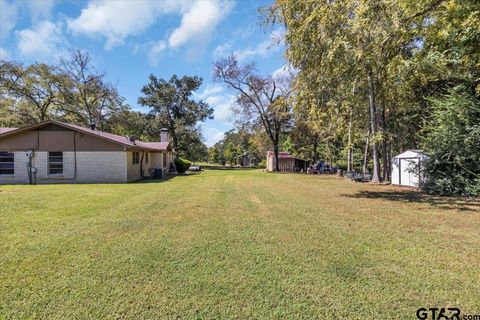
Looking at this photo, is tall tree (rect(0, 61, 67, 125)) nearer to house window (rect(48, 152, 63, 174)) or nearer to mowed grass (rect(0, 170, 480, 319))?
house window (rect(48, 152, 63, 174))

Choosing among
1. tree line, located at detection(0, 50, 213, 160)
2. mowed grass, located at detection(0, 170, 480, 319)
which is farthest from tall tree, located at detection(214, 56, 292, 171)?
mowed grass, located at detection(0, 170, 480, 319)

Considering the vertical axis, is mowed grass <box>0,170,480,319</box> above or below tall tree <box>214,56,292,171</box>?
below

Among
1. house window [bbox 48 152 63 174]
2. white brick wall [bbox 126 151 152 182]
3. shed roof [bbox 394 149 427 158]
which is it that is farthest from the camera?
white brick wall [bbox 126 151 152 182]

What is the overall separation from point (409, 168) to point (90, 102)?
1297 inches

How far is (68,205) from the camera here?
358 inches

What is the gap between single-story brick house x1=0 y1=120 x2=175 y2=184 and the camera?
1753 cm

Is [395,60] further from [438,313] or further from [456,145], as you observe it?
[438,313]

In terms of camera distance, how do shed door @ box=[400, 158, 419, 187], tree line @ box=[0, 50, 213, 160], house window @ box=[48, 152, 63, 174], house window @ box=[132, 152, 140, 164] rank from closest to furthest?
shed door @ box=[400, 158, 419, 187] → house window @ box=[48, 152, 63, 174] → house window @ box=[132, 152, 140, 164] → tree line @ box=[0, 50, 213, 160]

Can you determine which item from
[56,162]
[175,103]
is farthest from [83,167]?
[175,103]

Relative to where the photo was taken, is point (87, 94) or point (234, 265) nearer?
point (234, 265)

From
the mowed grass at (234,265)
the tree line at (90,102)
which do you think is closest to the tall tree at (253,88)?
the tree line at (90,102)

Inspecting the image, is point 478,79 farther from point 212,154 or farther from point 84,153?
point 212,154

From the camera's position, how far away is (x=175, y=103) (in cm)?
4650

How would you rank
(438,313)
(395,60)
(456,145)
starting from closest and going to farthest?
(438,313) → (395,60) → (456,145)
